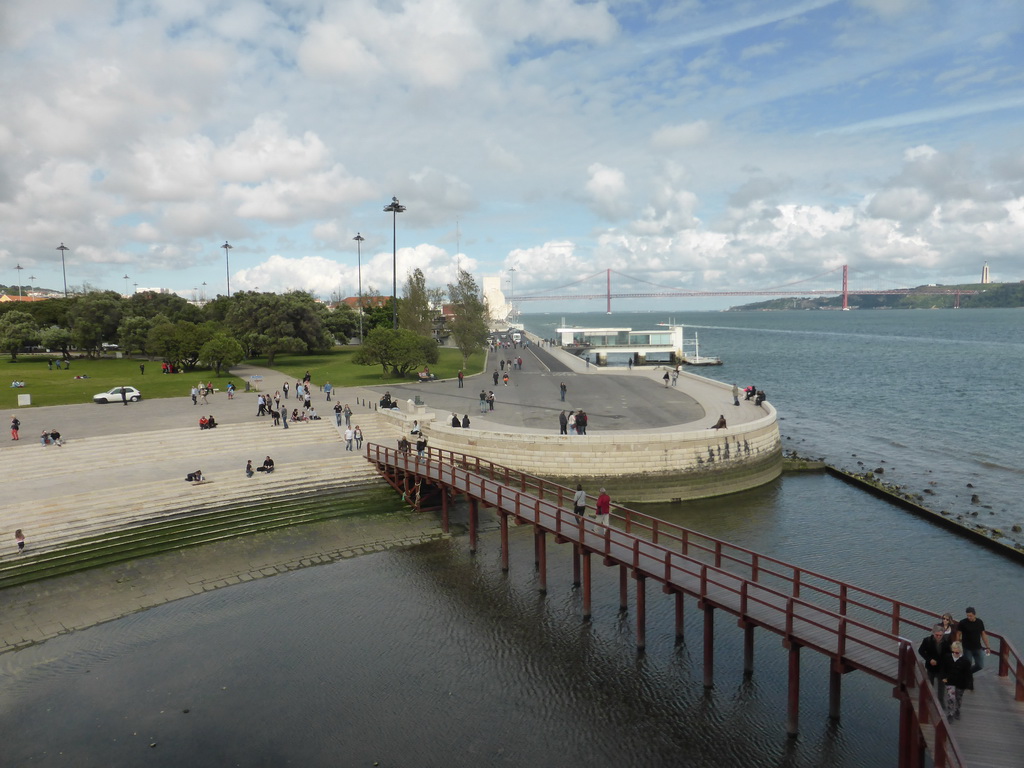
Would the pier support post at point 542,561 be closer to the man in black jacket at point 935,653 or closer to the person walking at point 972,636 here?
the man in black jacket at point 935,653

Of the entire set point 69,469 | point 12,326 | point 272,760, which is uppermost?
point 12,326

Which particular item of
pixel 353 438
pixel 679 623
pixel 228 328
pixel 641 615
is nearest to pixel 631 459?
pixel 353 438

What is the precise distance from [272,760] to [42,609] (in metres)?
9.17

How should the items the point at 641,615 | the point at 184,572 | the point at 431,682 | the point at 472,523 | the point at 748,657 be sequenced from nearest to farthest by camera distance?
the point at 431,682, the point at 748,657, the point at 641,615, the point at 184,572, the point at 472,523

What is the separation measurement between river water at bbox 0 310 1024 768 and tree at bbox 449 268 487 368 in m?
39.0

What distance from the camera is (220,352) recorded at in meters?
54.5

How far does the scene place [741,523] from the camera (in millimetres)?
25391

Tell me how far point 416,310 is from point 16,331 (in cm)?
3913

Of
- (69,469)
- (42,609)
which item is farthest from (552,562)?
(69,469)

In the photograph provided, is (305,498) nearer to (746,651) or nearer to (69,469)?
(69,469)

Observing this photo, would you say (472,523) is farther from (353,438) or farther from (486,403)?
(486,403)

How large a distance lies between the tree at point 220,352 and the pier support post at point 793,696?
5051 centimetres

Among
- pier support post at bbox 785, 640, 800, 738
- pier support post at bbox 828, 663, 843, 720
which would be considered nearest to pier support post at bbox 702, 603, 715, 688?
pier support post at bbox 785, 640, 800, 738

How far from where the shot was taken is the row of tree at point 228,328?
179 feet
